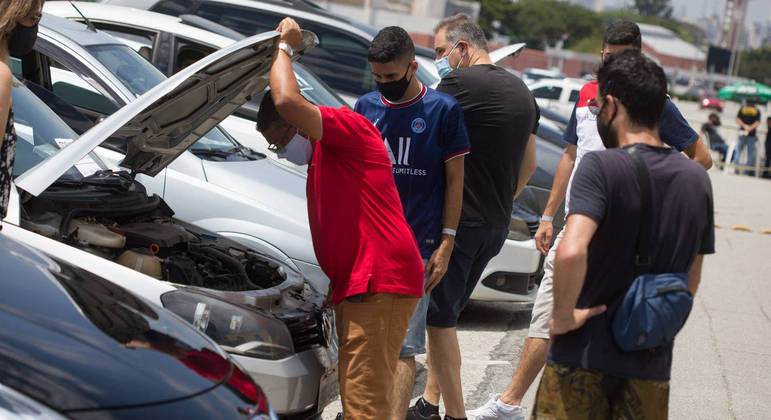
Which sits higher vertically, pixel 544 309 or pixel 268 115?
pixel 268 115

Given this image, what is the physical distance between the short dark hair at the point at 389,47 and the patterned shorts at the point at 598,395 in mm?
1537

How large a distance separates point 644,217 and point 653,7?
20363 centimetres

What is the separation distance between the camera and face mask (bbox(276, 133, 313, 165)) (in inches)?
136

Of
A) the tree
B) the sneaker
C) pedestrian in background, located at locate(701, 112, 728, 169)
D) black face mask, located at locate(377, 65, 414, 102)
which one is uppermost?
black face mask, located at locate(377, 65, 414, 102)

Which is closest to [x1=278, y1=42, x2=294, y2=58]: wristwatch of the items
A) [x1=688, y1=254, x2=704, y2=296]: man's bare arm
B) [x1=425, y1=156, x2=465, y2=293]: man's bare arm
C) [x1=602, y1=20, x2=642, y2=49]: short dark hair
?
[x1=425, y1=156, x2=465, y2=293]: man's bare arm

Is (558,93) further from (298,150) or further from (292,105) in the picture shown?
(292,105)

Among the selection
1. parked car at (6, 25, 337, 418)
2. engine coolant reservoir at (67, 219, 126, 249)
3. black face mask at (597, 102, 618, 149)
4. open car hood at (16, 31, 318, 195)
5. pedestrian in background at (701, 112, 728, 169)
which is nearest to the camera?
black face mask at (597, 102, 618, 149)

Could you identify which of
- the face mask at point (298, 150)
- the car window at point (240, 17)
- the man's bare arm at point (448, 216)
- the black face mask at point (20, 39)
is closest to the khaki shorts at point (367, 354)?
the man's bare arm at point (448, 216)

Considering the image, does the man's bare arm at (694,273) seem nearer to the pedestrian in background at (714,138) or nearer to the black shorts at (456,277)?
the black shorts at (456,277)

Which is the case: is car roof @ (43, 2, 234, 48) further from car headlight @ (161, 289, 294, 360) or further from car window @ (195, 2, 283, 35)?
car headlight @ (161, 289, 294, 360)

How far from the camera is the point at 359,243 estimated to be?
11.1ft

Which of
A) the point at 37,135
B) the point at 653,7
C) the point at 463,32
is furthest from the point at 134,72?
the point at 653,7

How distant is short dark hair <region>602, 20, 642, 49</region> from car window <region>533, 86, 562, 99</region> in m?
14.5

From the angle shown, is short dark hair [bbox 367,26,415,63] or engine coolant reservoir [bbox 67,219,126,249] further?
engine coolant reservoir [bbox 67,219,126,249]
